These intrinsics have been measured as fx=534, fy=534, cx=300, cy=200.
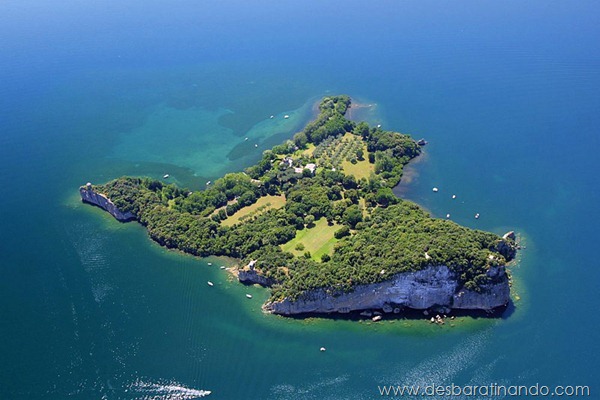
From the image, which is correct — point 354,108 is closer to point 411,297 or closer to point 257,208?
point 257,208

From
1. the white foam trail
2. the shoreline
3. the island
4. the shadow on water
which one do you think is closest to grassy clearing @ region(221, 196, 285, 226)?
the island

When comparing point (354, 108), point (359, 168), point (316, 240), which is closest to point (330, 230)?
point (316, 240)

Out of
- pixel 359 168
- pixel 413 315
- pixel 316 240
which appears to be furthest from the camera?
pixel 359 168

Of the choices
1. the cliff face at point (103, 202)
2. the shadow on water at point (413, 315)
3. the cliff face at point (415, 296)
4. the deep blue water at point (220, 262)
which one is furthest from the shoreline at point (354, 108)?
the shadow on water at point (413, 315)

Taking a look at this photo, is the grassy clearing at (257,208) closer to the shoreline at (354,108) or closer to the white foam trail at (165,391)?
the white foam trail at (165,391)

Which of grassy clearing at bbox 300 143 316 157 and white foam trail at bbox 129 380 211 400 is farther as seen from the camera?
grassy clearing at bbox 300 143 316 157

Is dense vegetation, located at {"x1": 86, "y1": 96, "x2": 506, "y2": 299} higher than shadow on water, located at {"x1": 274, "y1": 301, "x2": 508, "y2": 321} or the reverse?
higher

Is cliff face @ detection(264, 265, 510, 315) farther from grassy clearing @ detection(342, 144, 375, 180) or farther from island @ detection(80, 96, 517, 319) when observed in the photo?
grassy clearing @ detection(342, 144, 375, 180)
